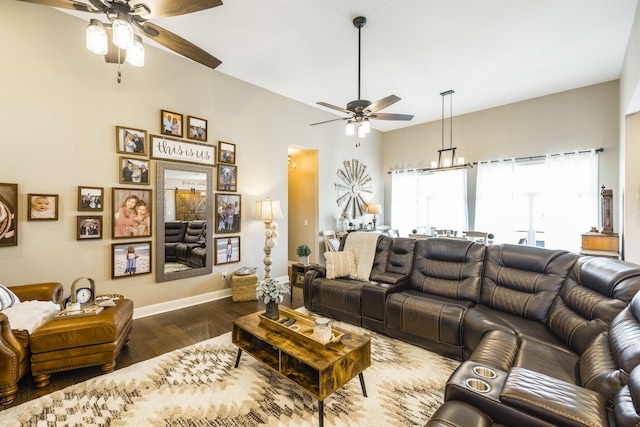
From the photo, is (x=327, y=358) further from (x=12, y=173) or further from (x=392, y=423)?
(x=12, y=173)

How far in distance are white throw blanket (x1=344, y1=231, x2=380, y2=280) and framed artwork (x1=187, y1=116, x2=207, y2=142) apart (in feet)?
8.84

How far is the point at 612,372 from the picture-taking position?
1.38 meters

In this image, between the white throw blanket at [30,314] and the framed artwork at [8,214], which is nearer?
the white throw blanket at [30,314]

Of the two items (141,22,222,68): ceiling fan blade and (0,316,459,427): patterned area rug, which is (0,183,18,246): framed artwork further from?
(141,22,222,68): ceiling fan blade

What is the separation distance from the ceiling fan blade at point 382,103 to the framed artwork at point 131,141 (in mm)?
2933

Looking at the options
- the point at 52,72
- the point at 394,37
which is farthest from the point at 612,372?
the point at 52,72

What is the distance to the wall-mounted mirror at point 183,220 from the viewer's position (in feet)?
12.6

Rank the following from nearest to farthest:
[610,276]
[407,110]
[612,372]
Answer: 1. [612,372]
2. [610,276]
3. [407,110]

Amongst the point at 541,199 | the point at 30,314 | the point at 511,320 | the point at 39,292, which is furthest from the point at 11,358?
the point at 541,199

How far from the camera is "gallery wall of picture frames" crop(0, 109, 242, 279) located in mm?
2990

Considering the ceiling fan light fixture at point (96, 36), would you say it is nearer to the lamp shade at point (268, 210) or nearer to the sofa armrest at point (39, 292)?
the sofa armrest at point (39, 292)

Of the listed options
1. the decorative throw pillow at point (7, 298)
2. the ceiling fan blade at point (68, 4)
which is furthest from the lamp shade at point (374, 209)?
the decorative throw pillow at point (7, 298)

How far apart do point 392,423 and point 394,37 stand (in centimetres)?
406

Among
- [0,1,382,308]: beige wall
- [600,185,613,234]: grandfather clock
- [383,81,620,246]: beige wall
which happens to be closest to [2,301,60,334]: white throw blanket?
[0,1,382,308]: beige wall
